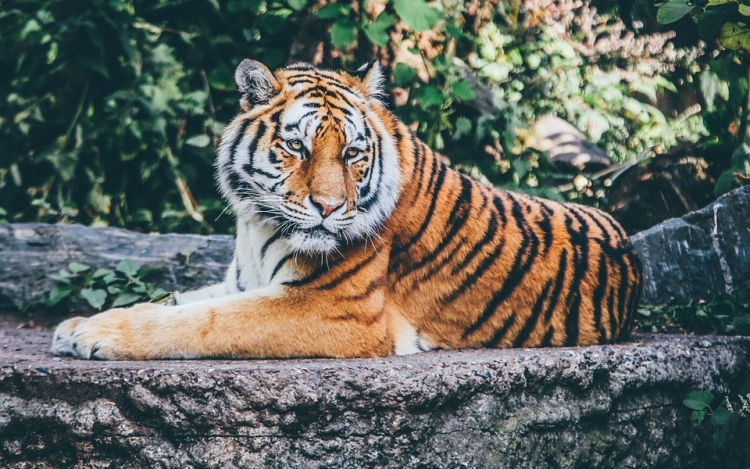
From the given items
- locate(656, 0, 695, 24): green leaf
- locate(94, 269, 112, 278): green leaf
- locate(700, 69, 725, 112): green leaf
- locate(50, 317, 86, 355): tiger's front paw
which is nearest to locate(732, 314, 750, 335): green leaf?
locate(656, 0, 695, 24): green leaf

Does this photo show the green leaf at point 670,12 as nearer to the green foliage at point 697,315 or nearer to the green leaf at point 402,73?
the green foliage at point 697,315

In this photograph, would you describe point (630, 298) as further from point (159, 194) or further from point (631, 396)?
point (159, 194)

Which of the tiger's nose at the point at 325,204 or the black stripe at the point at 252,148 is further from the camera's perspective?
the black stripe at the point at 252,148

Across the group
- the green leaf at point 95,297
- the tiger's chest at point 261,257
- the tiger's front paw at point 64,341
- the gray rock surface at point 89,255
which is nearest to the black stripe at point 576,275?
the tiger's chest at point 261,257

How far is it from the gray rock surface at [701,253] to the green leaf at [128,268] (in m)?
2.77

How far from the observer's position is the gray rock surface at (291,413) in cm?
222

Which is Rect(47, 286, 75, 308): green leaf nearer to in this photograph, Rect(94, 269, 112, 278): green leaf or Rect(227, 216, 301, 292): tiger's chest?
Rect(94, 269, 112, 278): green leaf

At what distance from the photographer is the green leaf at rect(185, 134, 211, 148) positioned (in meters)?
5.37

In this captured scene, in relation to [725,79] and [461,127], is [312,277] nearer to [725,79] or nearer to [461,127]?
[461,127]

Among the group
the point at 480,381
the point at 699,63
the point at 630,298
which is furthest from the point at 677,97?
the point at 480,381

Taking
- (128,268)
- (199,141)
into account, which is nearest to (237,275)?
(128,268)

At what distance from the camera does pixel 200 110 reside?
5.42m

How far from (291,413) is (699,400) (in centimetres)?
147

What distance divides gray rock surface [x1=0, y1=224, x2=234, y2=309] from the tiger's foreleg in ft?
5.00
